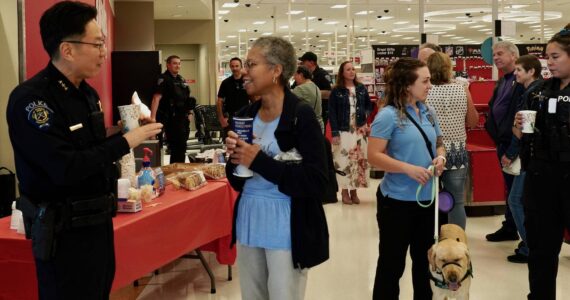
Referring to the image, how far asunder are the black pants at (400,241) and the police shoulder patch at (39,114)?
5.83ft

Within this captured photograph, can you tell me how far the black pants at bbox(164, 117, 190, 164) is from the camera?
872 cm

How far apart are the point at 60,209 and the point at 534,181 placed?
7.69ft

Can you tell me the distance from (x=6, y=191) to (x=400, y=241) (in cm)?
233

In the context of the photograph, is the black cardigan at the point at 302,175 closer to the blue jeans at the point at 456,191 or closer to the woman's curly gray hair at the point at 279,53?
the woman's curly gray hair at the point at 279,53

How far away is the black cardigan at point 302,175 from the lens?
2.19m

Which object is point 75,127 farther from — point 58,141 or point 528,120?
point 528,120

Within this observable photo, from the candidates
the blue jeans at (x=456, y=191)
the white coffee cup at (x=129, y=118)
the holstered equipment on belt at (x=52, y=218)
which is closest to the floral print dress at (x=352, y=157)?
the blue jeans at (x=456, y=191)

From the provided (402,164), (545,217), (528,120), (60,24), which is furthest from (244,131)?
(545,217)

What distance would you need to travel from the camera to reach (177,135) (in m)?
8.75

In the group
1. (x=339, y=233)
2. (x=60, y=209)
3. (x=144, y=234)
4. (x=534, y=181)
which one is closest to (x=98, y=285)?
(x=60, y=209)

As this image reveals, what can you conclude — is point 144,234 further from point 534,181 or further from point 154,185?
point 534,181

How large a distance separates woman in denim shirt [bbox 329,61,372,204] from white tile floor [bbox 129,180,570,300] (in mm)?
1413

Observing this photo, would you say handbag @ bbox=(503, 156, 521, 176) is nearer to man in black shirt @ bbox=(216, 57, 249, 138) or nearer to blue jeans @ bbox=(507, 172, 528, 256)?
blue jeans @ bbox=(507, 172, 528, 256)

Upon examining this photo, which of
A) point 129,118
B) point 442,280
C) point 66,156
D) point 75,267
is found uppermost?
point 129,118
